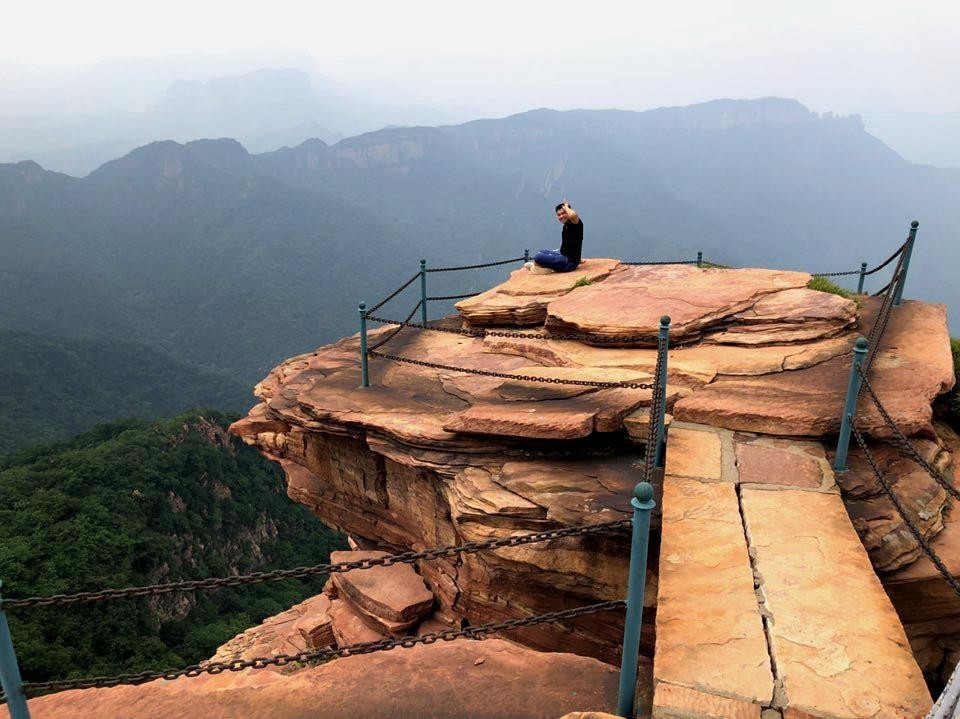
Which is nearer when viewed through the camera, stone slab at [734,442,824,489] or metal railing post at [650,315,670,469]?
stone slab at [734,442,824,489]

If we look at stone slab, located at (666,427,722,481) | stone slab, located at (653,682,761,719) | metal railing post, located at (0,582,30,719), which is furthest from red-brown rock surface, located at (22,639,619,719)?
stone slab, located at (666,427,722,481)

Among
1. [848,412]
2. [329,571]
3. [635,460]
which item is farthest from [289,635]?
[848,412]


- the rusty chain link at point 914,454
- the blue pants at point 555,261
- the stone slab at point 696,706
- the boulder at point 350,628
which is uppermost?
the blue pants at point 555,261

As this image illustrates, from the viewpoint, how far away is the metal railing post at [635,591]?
9.65 feet

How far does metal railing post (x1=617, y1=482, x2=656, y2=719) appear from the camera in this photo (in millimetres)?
2941

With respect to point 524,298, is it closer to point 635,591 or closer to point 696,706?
point 635,591

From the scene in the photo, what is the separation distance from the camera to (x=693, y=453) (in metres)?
5.23

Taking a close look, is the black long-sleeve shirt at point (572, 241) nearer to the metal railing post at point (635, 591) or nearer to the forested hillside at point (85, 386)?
the metal railing post at point (635, 591)

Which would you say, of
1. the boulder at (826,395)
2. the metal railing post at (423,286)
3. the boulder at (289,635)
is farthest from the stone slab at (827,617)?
the boulder at (289,635)

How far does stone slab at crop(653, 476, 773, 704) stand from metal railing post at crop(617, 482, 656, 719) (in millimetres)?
172

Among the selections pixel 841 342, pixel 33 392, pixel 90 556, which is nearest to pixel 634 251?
pixel 33 392

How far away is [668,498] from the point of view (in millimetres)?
4586

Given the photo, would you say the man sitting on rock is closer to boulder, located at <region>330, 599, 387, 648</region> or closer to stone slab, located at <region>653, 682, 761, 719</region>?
boulder, located at <region>330, 599, 387, 648</region>

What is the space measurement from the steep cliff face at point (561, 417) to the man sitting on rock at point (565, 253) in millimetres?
757
